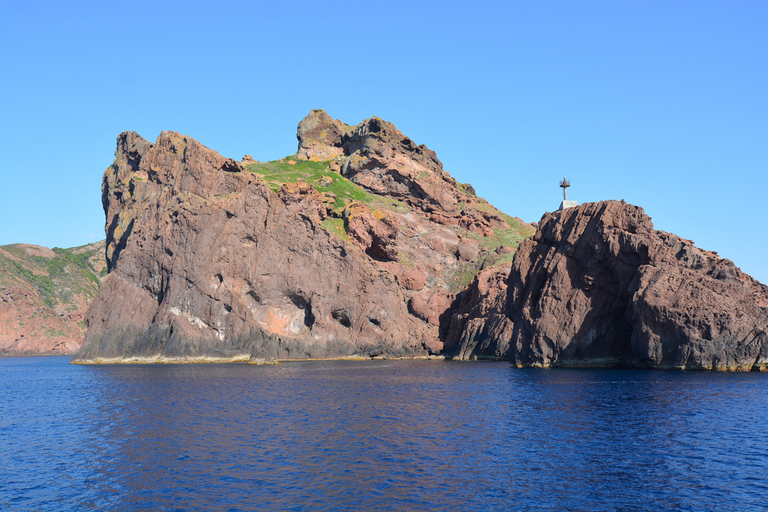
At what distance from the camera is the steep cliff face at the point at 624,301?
224 feet

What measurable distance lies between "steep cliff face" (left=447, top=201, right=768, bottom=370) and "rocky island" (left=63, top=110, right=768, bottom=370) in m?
0.21

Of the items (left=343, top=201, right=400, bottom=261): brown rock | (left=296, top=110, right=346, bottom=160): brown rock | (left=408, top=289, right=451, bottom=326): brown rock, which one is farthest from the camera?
(left=296, top=110, right=346, bottom=160): brown rock

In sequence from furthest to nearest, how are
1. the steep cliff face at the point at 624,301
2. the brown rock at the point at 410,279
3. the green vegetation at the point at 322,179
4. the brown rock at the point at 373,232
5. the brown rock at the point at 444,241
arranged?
the green vegetation at the point at 322,179 < the brown rock at the point at 444,241 < the brown rock at the point at 373,232 < the brown rock at the point at 410,279 < the steep cliff face at the point at 624,301

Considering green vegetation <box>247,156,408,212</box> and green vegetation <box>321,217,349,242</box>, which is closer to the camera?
green vegetation <box>321,217,349,242</box>

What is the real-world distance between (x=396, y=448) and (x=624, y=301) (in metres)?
57.1

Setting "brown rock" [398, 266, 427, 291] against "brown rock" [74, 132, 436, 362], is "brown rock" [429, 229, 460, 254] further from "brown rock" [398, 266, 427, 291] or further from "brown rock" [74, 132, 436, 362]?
"brown rock" [74, 132, 436, 362]

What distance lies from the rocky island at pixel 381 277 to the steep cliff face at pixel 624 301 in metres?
0.21

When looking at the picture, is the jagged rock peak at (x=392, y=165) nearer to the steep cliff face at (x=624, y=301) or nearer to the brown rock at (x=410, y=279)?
the brown rock at (x=410, y=279)

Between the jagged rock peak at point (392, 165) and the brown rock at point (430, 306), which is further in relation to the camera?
the jagged rock peak at point (392, 165)

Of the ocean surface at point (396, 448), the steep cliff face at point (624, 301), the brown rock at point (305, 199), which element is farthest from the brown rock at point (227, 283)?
the ocean surface at point (396, 448)

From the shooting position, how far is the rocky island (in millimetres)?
72938

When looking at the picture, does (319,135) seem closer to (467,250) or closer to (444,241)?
(444,241)

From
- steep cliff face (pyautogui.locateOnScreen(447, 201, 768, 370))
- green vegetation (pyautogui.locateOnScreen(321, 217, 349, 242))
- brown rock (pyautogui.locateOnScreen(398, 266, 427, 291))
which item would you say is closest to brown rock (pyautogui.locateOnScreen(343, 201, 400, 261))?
green vegetation (pyautogui.locateOnScreen(321, 217, 349, 242))

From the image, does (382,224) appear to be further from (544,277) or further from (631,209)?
(631,209)
